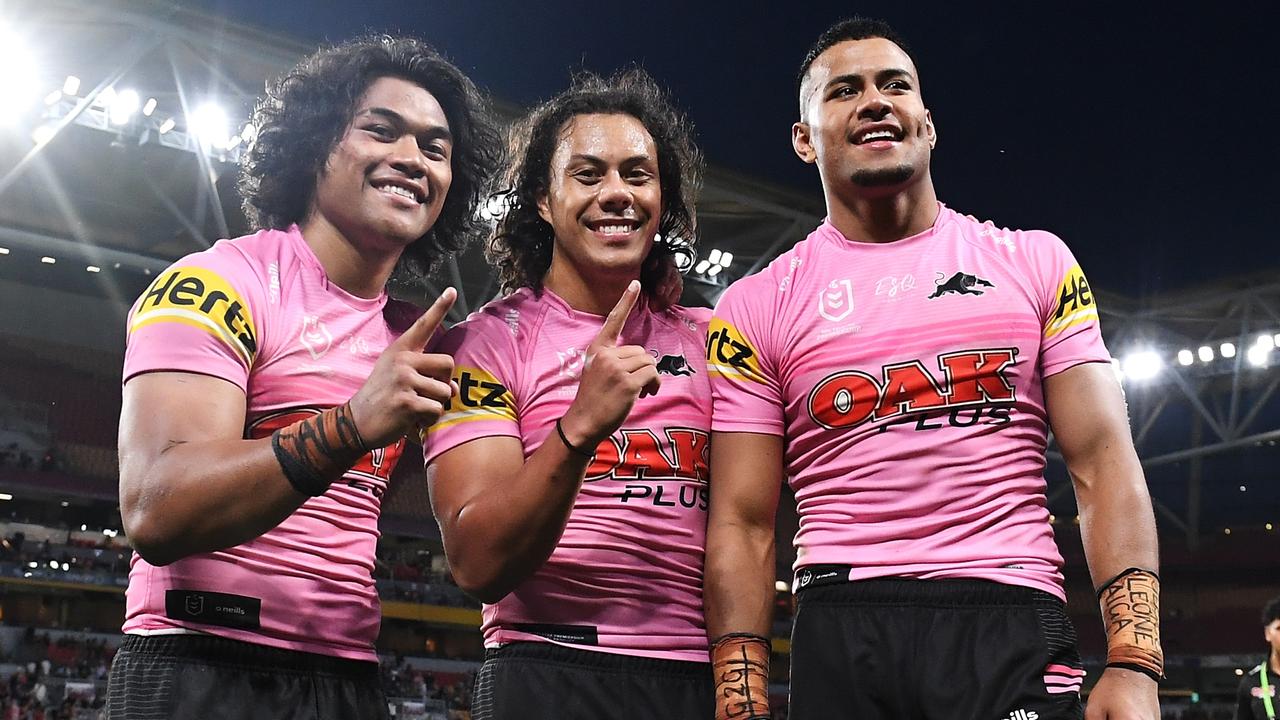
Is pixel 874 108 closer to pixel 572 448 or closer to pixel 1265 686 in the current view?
pixel 572 448

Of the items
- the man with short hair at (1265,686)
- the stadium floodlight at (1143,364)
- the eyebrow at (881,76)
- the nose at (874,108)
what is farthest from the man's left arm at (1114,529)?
the stadium floodlight at (1143,364)

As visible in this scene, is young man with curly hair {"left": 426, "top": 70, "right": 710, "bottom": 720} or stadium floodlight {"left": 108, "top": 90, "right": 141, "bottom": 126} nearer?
young man with curly hair {"left": 426, "top": 70, "right": 710, "bottom": 720}

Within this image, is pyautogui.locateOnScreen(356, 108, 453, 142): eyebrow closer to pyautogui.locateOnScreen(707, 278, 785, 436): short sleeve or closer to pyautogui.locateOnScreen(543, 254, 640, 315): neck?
pyautogui.locateOnScreen(543, 254, 640, 315): neck

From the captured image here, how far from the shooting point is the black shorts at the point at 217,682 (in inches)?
94.0

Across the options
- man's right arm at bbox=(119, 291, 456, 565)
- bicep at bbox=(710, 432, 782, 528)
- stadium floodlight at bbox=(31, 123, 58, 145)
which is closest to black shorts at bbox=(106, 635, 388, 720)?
man's right arm at bbox=(119, 291, 456, 565)

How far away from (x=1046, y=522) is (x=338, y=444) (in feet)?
5.33

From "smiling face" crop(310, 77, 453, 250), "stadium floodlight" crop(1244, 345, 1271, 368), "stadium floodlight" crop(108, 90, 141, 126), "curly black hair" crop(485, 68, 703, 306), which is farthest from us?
"stadium floodlight" crop(1244, 345, 1271, 368)

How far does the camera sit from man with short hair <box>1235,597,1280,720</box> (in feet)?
23.9

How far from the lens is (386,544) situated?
26.0 m

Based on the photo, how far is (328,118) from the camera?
3.10 m

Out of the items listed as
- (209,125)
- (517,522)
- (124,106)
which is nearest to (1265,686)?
(517,522)

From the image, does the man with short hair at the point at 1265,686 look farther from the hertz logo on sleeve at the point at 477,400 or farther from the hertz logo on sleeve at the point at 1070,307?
the hertz logo on sleeve at the point at 477,400

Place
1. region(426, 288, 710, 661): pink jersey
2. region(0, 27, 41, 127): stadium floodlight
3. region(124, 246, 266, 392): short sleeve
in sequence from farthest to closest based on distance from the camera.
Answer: region(0, 27, 41, 127): stadium floodlight
region(426, 288, 710, 661): pink jersey
region(124, 246, 266, 392): short sleeve

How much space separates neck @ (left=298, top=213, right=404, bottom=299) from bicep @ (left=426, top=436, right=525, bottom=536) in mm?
504
